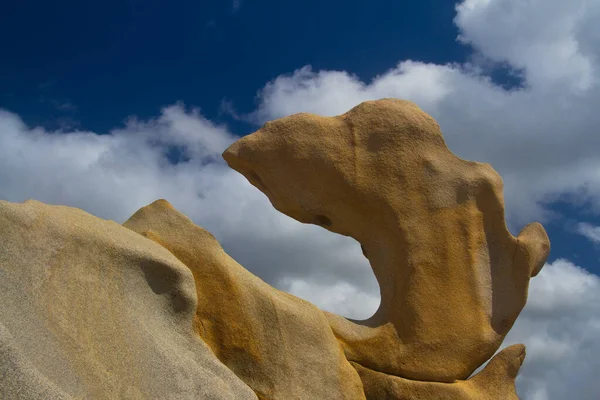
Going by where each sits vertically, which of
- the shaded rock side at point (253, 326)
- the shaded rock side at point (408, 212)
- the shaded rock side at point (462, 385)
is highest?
the shaded rock side at point (408, 212)

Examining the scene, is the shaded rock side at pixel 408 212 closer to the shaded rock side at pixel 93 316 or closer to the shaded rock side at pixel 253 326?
the shaded rock side at pixel 253 326

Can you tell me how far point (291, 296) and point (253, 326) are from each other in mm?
552

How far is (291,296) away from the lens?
18.8ft

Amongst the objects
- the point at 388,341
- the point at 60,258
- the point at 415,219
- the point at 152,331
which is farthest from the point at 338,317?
the point at 60,258

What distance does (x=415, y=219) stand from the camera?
21.5 ft

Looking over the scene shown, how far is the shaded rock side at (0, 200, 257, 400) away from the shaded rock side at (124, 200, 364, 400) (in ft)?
1.24

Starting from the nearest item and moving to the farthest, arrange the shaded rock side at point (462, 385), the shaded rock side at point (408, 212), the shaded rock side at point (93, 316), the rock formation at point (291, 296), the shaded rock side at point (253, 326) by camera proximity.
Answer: the shaded rock side at point (93, 316) < the rock formation at point (291, 296) < the shaded rock side at point (253, 326) < the shaded rock side at point (462, 385) < the shaded rock side at point (408, 212)

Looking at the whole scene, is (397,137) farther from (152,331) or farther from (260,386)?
(152,331)

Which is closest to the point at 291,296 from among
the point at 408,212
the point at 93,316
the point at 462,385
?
the point at 408,212

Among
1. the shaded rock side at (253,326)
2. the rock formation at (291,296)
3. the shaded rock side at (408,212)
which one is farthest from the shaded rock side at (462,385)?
the shaded rock side at (253,326)

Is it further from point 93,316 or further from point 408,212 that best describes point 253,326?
point 408,212

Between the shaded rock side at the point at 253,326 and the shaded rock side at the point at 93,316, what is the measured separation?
377mm

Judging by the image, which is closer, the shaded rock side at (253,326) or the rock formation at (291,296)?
the rock formation at (291,296)

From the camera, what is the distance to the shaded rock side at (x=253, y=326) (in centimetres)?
522
